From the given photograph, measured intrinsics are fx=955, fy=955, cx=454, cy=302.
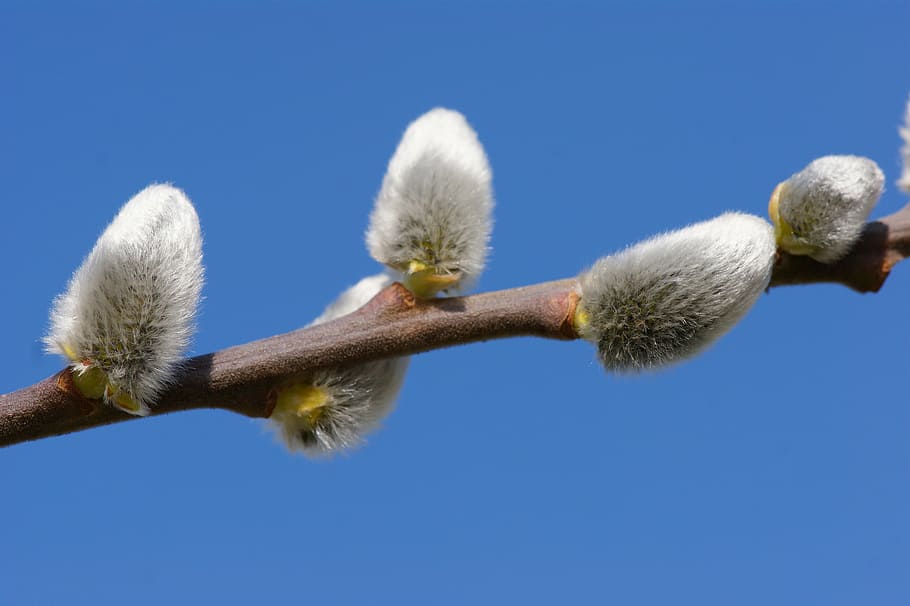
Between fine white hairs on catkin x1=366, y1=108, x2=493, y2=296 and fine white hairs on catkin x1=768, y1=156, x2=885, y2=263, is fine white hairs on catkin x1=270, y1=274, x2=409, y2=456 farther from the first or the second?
fine white hairs on catkin x1=768, y1=156, x2=885, y2=263

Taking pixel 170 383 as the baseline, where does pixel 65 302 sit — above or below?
above

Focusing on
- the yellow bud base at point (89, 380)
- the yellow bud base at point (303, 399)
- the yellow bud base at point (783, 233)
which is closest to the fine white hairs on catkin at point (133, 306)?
the yellow bud base at point (89, 380)

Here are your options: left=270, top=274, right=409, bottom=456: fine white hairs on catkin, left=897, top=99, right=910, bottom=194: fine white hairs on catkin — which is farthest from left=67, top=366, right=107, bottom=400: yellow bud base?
left=897, top=99, right=910, bottom=194: fine white hairs on catkin

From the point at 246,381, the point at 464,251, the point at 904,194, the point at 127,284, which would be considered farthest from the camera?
the point at 904,194

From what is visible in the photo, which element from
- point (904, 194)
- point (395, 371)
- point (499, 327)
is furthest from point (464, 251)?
point (904, 194)

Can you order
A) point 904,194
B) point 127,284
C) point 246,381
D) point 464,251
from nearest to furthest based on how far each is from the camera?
point 127,284 < point 246,381 < point 464,251 < point 904,194

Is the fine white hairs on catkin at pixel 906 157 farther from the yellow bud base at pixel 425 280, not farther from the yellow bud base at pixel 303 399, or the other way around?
the yellow bud base at pixel 303 399

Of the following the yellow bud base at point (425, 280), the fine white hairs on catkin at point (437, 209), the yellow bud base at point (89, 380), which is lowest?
the yellow bud base at point (89, 380)

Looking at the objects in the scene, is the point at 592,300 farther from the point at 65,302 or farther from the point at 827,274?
the point at 65,302
